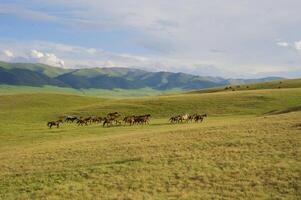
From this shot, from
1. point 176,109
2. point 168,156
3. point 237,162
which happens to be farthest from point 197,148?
point 176,109

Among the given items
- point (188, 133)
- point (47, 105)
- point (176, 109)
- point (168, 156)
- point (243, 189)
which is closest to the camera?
point (243, 189)

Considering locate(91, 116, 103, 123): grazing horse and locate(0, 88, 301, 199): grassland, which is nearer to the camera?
locate(0, 88, 301, 199): grassland

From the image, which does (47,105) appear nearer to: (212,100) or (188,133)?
(212,100)

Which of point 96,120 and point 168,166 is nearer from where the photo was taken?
point 168,166

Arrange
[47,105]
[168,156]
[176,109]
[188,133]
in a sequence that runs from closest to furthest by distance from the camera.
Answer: [168,156]
[188,133]
[176,109]
[47,105]

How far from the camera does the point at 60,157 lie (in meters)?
33.9

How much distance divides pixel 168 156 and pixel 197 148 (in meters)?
2.93

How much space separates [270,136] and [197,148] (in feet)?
20.2

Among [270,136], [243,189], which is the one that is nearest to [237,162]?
[243,189]

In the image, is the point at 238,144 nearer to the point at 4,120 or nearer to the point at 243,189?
the point at 243,189

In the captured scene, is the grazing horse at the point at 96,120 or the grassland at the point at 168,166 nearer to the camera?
the grassland at the point at 168,166

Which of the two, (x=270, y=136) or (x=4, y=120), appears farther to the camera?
(x=4, y=120)

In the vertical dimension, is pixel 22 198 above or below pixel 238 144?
below

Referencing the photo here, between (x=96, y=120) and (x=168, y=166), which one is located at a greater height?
(x=96, y=120)
